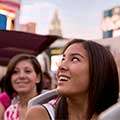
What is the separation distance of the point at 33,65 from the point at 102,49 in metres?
0.86

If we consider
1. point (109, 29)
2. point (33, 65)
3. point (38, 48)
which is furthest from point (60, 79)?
point (109, 29)

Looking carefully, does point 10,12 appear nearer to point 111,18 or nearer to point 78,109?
point 78,109

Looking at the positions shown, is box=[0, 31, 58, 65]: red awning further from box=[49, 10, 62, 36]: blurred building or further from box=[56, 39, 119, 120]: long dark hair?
box=[49, 10, 62, 36]: blurred building

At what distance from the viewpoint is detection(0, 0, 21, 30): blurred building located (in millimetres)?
3512

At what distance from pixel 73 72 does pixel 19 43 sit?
192 cm

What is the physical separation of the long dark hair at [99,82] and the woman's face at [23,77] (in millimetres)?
757

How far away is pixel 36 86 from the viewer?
2125mm

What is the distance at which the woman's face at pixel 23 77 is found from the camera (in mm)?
2027

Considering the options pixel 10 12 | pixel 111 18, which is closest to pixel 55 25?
pixel 111 18

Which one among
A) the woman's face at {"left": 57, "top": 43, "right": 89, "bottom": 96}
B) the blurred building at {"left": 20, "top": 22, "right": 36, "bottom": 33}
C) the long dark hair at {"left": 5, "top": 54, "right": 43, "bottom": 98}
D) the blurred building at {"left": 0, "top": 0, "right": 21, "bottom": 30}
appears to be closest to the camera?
the woman's face at {"left": 57, "top": 43, "right": 89, "bottom": 96}

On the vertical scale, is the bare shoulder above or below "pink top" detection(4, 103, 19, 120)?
above

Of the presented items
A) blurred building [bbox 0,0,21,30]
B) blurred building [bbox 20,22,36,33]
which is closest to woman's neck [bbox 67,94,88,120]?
blurred building [bbox 0,0,21,30]

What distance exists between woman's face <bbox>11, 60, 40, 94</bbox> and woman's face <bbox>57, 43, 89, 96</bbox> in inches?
31.4

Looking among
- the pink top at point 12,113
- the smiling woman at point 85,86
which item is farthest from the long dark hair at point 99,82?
the pink top at point 12,113
